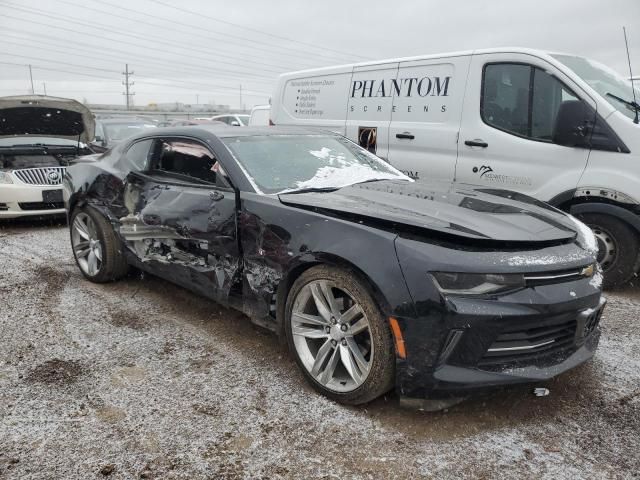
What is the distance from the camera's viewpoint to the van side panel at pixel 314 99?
20.5 ft

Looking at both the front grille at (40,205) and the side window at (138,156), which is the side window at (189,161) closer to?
the side window at (138,156)

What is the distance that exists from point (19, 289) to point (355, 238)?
3465 mm

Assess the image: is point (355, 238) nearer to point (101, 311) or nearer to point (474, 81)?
point (101, 311)

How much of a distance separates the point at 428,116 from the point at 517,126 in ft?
3.13

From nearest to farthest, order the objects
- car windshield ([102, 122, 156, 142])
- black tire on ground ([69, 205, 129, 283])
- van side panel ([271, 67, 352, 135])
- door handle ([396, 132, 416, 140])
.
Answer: black tire on ground ([69, 205, 129, 283]), door handle ([396, 132, 416, 140]), van side panel ([271, 67, 352, 135]), car windshield ([102, 122, 156, 142])

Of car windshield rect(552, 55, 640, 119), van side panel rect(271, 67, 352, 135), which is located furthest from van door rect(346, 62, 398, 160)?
car windshield rect(552, 55, 640, 119)

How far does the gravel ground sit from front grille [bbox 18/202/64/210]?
366 cm

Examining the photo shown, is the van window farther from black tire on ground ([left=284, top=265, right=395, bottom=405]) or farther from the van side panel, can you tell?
black tire on ground ([left=284, top=265, right=395, bottom=405])

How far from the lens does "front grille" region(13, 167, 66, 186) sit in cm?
684

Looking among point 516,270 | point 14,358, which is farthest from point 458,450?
point 14,358

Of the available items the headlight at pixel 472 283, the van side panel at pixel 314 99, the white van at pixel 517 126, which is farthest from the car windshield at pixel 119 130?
the headlight at pixel 472 283

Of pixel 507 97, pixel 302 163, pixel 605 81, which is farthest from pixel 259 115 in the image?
pixel 302 163

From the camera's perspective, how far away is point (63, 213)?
714 cm

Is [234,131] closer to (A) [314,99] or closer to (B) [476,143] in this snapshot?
(B) [476,143]
